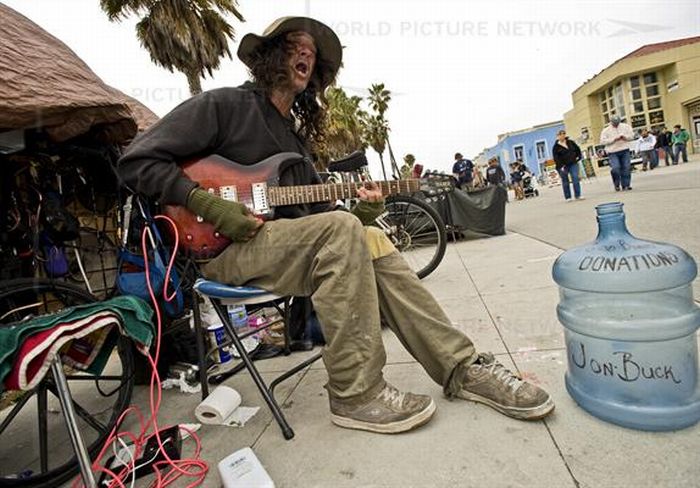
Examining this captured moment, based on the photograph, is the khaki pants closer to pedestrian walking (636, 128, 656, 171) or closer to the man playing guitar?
the man playing guitar

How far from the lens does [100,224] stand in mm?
2430

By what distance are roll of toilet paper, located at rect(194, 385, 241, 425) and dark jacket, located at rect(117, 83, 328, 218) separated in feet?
2.77

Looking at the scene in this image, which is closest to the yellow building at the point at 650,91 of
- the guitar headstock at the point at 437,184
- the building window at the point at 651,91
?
the building window at the point at 651,91

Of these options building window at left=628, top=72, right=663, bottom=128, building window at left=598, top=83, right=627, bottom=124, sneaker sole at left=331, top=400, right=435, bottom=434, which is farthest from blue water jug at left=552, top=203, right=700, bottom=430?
building window at left=628, top=72, right=663, bottom=128

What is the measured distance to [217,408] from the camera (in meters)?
1.43

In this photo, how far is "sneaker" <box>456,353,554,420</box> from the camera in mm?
1140

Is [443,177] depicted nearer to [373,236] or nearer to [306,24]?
[306,24]

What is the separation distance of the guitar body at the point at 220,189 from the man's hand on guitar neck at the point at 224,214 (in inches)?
4.8

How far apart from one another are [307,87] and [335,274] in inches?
54.6

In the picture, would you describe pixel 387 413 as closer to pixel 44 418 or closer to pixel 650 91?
pixel 44 418

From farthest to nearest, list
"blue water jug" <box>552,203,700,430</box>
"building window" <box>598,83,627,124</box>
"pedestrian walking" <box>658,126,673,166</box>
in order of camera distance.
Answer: "building window" <box>598,83,627,124</box>, "pedestrian walking" <box>658,126,673,166</box>, "blue water jug" <box>552,203,700,430</box>

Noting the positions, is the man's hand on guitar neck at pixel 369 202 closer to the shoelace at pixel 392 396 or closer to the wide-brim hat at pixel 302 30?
the wide-brim hat at pixel 302 30

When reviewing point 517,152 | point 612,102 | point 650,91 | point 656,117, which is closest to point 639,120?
point 656,117

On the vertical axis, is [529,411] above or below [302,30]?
below
